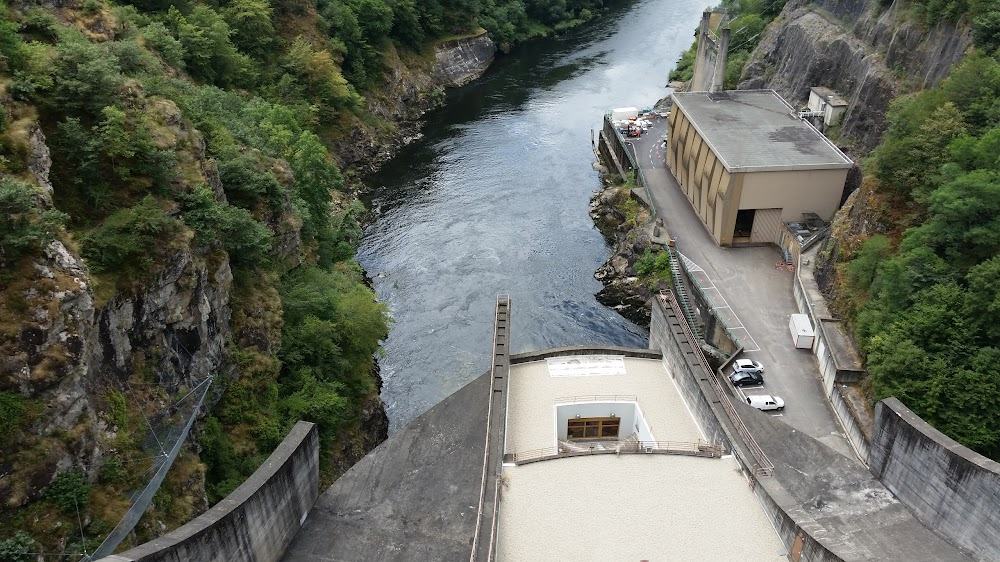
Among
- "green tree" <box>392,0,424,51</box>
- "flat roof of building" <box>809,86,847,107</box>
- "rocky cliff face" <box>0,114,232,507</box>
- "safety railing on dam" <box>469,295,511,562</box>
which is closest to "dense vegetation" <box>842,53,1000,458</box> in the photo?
"flat roof of building" <box>809,86,847,107</box>

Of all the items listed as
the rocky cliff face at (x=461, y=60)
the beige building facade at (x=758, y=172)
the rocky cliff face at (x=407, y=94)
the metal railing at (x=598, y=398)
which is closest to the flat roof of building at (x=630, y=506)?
the metal railing at (x=598, y=398)

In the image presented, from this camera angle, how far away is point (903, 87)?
4878cm

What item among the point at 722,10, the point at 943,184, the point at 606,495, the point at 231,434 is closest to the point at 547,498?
the point at 606,495

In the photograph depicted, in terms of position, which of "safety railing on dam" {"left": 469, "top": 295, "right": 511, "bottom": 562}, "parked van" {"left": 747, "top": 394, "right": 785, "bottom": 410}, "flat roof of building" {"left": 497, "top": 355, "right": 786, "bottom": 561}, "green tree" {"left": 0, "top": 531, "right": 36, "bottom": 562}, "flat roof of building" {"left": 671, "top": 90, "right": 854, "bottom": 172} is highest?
"flat roof of building" {"left": 671, "top": 90, "right": 854, "bottom": 172}

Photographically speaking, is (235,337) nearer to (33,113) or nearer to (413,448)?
(413,448)

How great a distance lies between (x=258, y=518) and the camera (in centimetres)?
2453

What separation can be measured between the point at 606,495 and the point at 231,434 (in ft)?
51.7

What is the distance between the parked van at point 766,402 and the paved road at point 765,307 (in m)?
0.45

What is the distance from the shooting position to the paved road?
1398 inches

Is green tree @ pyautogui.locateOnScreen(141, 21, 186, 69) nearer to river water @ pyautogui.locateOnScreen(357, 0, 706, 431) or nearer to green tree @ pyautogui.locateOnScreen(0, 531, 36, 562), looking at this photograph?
river water @ pyautogui.locateOnScreen(357, 0, 706, 431)

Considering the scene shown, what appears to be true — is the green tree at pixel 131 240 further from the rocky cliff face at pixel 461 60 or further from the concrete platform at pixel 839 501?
the rocky cliff face at pixel 461 60

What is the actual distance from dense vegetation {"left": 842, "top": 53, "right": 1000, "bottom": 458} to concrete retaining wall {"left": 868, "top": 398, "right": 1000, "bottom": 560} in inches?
Answer: 109

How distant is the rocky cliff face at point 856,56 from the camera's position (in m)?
47.8

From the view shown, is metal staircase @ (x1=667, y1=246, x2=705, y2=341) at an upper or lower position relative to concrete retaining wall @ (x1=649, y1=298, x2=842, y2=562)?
lower
